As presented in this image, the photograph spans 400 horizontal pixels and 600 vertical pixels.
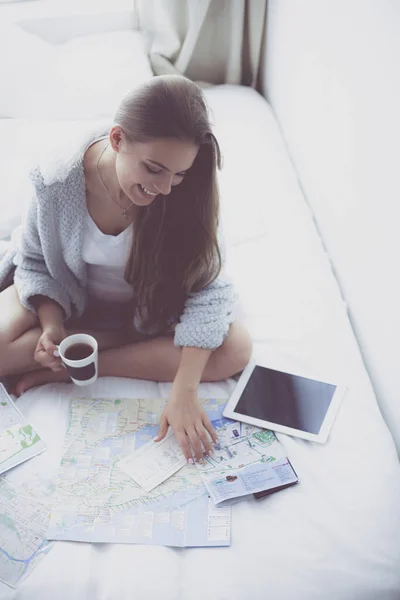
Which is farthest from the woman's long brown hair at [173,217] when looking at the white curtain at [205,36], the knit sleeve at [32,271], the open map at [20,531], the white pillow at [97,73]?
the white curtain at [205,36]

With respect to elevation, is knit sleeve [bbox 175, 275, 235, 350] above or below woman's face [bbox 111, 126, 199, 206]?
below

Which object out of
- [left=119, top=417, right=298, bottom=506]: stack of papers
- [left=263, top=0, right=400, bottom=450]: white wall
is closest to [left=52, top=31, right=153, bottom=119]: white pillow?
[left=263, top=0, right=400, bottom=450]: white wall

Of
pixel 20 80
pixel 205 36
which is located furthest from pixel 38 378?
pixel 205 36

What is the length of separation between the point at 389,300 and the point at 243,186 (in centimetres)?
66

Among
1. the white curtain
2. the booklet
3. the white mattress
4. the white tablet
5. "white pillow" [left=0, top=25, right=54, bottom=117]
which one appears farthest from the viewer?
the white curtain

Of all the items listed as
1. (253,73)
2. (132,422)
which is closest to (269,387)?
(132,422)

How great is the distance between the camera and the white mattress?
91cm

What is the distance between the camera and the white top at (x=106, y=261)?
1.21 metres

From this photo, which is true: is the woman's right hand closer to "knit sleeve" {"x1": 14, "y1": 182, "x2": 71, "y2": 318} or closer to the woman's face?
"knit sleeve" {"x1": 14, "y1": 182, "x2": 71, "y2": 318}

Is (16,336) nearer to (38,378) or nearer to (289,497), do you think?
(38,378)

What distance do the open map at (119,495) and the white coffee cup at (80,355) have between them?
0.25ft

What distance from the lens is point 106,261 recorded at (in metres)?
1.24

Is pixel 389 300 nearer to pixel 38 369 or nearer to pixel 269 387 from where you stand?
pixel 269 387

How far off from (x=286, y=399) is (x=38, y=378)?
54 cm
